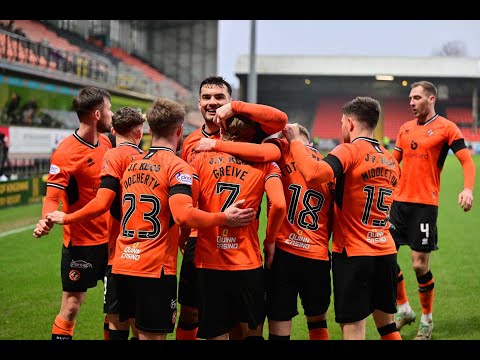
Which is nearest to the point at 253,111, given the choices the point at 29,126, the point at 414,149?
the point at 414,149

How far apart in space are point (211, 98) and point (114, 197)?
3.81 feet

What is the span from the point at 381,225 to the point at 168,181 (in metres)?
1.64

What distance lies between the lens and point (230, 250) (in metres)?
3.85

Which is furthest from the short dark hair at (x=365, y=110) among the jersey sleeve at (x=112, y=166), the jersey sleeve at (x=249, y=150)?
the jersey sleeve at (x=112, y=166)

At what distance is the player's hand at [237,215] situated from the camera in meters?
3.66

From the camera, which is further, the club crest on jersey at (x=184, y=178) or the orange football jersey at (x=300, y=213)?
the orange football jersey at (x=300, y=213)

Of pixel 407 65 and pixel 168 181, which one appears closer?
pixel 168 181

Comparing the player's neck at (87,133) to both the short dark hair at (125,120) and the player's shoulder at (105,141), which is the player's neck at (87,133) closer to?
the player's shoulder at (105,141)

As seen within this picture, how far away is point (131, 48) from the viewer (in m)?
41.4

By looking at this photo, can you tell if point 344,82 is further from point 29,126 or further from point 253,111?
point 253,111

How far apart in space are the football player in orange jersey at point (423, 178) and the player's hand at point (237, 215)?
284cm

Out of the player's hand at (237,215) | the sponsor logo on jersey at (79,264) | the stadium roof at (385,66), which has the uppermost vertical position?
the stadium roof at (385,66)

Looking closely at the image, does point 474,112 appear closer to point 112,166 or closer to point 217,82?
point 217,82

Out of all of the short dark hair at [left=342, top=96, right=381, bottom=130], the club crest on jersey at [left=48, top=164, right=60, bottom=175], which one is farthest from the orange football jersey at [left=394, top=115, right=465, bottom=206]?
the club crest on jersey at [left=48, top=164, right=60, bottom=175]
